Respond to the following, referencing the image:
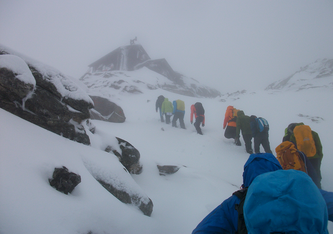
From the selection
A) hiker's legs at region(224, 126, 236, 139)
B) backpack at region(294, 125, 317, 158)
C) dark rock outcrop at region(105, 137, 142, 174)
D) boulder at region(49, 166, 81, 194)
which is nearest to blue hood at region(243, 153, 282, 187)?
boulder at region(49, 166, 81, 194)

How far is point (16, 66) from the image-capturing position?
275 centimetres

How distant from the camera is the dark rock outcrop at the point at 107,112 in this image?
9.96 metres

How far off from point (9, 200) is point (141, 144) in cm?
569

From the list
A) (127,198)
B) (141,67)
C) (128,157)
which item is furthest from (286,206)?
(141,67)

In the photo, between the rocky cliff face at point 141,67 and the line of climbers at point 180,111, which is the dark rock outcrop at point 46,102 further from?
the rocky cliff face at point 141,67

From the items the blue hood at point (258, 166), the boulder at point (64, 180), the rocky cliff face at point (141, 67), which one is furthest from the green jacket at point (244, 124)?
the rocky cliff face at point (141, 67)

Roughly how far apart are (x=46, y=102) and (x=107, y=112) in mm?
7413

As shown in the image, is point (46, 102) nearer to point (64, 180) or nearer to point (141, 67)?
point (64, 180)

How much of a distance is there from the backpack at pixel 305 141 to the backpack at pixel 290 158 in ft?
2.06

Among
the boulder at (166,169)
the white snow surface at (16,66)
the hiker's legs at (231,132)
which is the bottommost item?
the boulder at (166,169)

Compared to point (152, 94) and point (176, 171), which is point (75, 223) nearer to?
point (176, 171)

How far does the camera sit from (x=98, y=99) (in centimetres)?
1114

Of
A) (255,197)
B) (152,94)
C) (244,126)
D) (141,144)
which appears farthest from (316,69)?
(255,197)

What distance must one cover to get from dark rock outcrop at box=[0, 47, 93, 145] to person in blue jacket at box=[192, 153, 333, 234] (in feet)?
10.3
